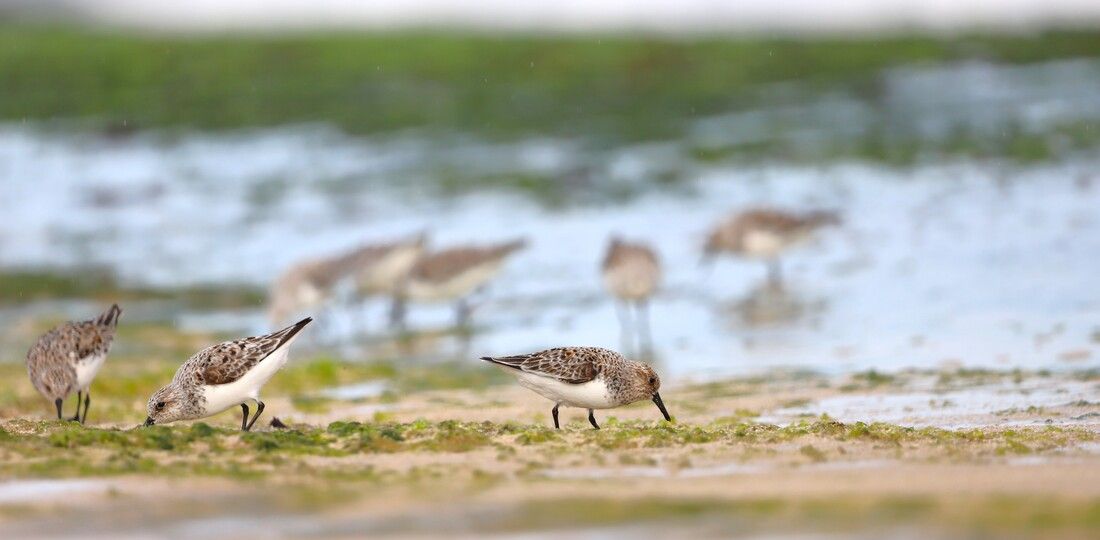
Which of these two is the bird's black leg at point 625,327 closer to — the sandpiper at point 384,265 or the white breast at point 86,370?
the sandpiper at point 384,265

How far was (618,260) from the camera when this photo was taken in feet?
53.7

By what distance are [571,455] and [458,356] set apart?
797 cm

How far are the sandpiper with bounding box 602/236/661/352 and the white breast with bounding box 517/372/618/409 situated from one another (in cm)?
627

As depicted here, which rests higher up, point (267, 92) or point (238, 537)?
point (267, 92)

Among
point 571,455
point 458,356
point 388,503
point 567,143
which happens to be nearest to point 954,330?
point 458,356

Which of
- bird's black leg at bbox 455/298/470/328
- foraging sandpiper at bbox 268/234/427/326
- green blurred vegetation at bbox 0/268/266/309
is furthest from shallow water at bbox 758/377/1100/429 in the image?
green blurred vegetation at bbox 0/268/266/309

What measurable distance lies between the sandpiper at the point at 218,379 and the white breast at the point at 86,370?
1349mm

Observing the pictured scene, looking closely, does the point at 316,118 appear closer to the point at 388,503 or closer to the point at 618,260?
the point at 618,260

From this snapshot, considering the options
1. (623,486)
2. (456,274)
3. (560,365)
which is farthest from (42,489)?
(456,274)

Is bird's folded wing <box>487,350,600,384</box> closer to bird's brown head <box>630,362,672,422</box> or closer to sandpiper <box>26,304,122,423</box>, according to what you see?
bird's brown head <box>630,362,672,422</box>

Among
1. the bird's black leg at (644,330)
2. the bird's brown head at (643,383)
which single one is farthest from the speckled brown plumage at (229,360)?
the bird's black leg at (644,330)

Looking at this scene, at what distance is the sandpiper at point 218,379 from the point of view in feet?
29.9

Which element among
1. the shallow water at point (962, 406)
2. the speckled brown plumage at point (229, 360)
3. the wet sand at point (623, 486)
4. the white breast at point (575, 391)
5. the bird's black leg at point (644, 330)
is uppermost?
the bird's black leg at point (644, 330)

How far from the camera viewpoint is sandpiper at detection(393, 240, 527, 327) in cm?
1794
